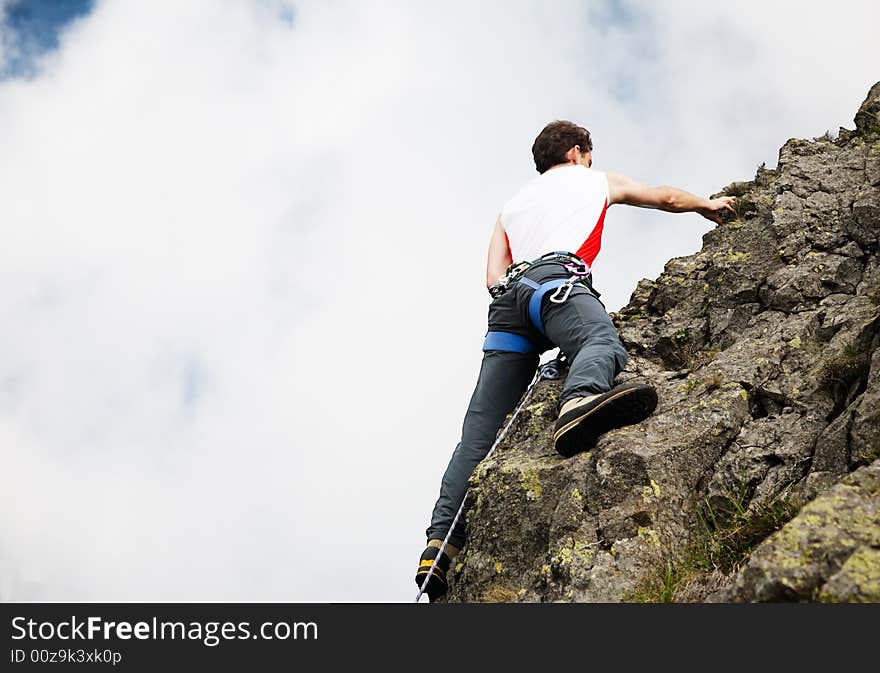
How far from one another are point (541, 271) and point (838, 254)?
10.1 feet

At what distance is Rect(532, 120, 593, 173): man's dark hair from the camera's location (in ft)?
32.4

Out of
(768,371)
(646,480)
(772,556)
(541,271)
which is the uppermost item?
(541,271)

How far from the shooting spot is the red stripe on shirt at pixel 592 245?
8.96 metres

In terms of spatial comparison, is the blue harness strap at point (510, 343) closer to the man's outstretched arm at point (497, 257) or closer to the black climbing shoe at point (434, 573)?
the man's outstretched arm at point (497, 257)

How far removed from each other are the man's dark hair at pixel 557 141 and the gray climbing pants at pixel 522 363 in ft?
5.95

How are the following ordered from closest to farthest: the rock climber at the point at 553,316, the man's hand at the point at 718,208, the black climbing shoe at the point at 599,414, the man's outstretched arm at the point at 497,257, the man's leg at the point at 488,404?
the black climbing shoe at the point at 599,414 < the rock climber at the point at 553,316 < the man's leg at the point at 488,404 < the man's outstretched arm at the point at 497,257 < the man's hand at the point at 718,208

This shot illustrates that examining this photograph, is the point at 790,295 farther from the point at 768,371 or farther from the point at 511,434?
the point at 511,434

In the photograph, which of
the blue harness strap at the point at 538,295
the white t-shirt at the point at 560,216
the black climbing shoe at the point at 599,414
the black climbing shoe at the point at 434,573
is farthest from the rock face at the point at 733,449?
the white t-shirt at the point at 560,216

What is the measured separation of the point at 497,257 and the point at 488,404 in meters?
1.80
